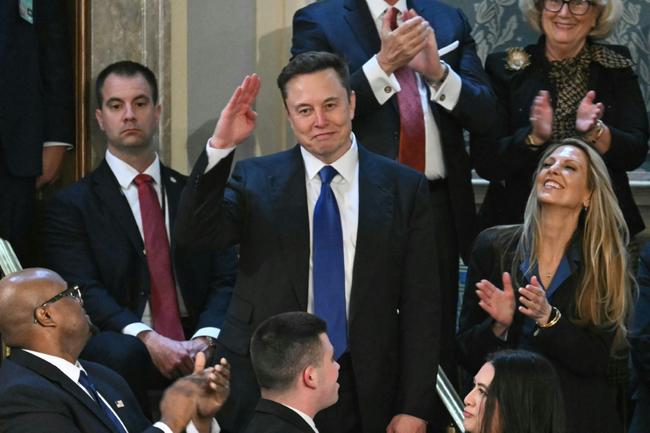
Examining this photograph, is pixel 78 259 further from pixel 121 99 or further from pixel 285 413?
pixel 285 413

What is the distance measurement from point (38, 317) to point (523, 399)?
4.66 feet

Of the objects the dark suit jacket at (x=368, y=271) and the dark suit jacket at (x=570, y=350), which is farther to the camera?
the dark suit jacket at (x=570, y=350)

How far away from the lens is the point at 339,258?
4586 millimetres

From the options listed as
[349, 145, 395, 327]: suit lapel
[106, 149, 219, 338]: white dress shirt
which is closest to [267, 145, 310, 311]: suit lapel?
[349, 145, 395, 327]: suit lapel

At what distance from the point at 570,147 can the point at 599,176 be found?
Answer: 0.48 feet

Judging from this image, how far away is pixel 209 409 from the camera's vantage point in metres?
4.21

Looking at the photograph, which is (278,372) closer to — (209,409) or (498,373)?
(209,409)

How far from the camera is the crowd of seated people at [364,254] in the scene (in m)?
4.18

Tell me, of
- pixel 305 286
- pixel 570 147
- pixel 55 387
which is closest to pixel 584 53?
pixel 570 147

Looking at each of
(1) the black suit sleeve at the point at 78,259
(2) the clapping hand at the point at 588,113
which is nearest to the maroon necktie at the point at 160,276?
(1) the black suit sleeve at the point at 78,259

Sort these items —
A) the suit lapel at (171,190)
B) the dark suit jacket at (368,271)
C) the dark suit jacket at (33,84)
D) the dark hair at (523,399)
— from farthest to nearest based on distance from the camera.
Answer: the suit lapel at (171,190), the dark suit jacket at (33,84), the dark suit jacket at (368,271), the dark hair at (523,399)

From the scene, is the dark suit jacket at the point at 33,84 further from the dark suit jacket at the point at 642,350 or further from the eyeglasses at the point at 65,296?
the dark suit jacket at the point at 642,350

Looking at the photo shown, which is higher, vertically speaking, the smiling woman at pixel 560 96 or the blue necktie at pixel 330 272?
the smiling woman at pixel 560 96

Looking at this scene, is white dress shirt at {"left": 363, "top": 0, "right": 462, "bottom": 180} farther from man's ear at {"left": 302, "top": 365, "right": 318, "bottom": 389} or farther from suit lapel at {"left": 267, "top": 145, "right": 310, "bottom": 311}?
man's ear at {"left": 302, "top": 365, "right": 318, "bottom": 389}
